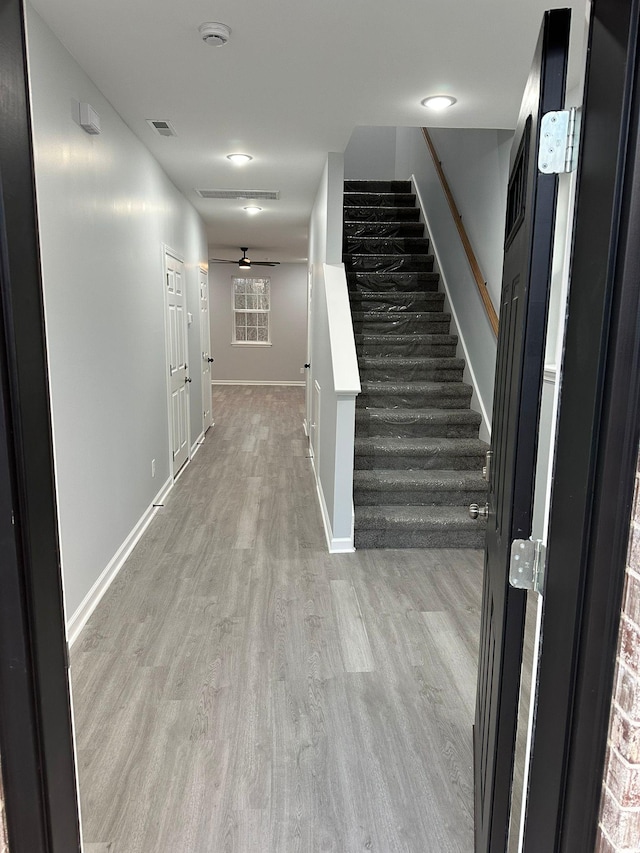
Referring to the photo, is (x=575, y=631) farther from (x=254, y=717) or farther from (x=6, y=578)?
(x=254, y=717)

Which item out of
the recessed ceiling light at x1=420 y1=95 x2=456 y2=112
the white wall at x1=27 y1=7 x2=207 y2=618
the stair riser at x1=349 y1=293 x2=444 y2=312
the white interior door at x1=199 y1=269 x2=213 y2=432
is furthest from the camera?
the white interior door at x1=199 y1=269 x2=213 y2=432

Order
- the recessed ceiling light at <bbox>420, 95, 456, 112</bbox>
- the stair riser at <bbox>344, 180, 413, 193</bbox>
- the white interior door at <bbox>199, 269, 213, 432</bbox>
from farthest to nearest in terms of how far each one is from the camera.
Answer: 1. the white interior door at <bbox>199, 269, 213, 432</bbox>
2. the stair riser at <bbox>344, 180, 413, 193</bbox>
3. the recessed ceiling light at <bbox>420, 95, 456, 112</bbox>

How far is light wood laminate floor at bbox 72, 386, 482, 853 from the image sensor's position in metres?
1.67

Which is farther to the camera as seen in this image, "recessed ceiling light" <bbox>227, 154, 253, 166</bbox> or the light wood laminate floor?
"recessed ceiling light" <bbox>227, 154, 253, 166</bbox>

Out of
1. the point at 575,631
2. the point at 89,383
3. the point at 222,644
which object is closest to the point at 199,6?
the point at 89,383

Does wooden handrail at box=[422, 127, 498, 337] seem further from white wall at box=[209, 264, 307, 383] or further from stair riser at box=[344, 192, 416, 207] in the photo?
white wall at box=[209, 264, 307, 383]

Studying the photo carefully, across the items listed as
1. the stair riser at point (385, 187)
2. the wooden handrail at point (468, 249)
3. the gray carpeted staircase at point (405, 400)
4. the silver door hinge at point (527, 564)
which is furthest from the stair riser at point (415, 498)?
the stair riser at point (385, 187)

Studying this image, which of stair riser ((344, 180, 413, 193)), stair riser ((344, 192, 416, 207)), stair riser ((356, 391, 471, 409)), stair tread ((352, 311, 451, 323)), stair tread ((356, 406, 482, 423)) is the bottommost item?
stair tread ((356, 406, 482, 423))

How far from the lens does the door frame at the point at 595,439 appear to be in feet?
2.62

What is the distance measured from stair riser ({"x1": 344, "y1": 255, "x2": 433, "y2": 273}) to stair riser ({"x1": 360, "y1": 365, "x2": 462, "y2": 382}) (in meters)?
1.22

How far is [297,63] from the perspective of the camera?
2576 millimetres

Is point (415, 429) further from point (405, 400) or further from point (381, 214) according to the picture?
point (381, 214)

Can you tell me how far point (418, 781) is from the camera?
1.82 m

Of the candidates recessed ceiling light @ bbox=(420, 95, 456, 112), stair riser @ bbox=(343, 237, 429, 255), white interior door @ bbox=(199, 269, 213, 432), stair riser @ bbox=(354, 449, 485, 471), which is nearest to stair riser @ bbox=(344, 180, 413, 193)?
stair riser @ bbox=(343, 237, 429, 255)
